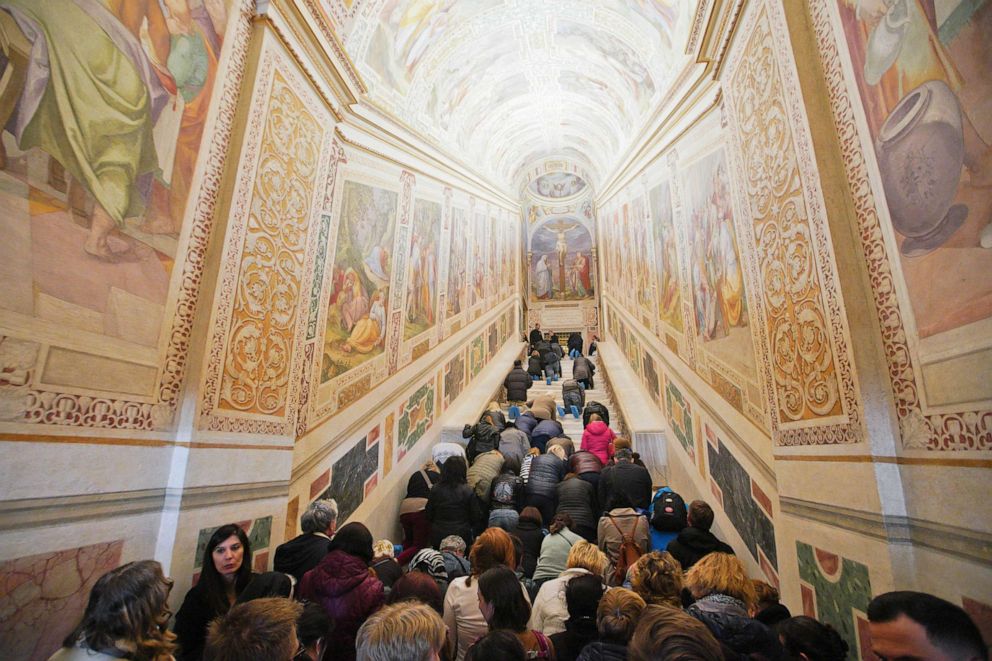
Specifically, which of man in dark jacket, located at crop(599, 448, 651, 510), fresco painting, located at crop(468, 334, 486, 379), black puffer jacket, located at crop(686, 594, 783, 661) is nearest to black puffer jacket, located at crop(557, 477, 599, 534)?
man in dark jacket, located at crop(599, 448, 651, 510)

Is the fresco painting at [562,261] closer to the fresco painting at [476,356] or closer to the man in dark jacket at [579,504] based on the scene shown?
the fresco painting at [476,356]

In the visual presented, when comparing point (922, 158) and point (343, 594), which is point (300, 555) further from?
point (922, 158)

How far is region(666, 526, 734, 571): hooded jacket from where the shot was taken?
10.6 ft

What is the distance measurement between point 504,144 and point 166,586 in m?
14.1

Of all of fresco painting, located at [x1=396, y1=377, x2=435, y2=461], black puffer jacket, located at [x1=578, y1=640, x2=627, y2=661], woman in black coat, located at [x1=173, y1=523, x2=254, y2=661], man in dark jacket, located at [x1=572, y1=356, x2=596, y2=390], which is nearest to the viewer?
black puffer jacket, located at [x1=578, y1=640, x2=627, y2=661]

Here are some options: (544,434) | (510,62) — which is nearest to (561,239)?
(510,62)

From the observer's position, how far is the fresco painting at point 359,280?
17.5 feet

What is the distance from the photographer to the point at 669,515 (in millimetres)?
3998

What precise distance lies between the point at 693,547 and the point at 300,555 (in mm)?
2536

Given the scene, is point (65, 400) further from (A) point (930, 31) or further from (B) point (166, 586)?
(A) point (930, 31)

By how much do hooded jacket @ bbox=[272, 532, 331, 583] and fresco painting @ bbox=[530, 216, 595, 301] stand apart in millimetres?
18732

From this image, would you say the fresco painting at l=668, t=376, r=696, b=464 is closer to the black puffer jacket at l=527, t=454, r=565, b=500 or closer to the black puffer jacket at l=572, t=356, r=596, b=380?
the black puffer jacket at l=527, t=454, r=565, b=500

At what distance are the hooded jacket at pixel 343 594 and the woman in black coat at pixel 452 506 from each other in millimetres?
1951

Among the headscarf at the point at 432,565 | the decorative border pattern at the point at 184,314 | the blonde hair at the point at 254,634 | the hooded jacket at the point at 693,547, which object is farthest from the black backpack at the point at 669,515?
the decorative border pattern at the point at 184,314
